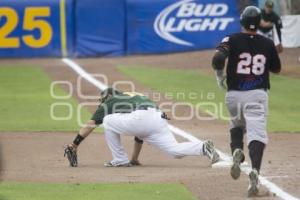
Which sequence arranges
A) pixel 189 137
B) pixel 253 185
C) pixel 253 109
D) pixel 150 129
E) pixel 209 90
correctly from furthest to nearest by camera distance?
pixel 209 90 < pixel 189 137 < pixel 150 129 < pixel 253 109 < pixel 253 185

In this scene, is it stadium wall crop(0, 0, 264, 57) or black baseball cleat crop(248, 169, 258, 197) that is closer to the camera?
black baseball cleat crop(248, 169, 258, 197)

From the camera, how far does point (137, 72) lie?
1032 inches

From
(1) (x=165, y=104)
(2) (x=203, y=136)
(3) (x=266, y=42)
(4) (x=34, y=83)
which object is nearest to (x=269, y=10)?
(1) (x=165, y=104)

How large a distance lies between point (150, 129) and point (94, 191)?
196 centimetres

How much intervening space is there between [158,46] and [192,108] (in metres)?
12.5

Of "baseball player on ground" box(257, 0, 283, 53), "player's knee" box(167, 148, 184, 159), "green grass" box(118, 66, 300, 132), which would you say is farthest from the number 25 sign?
"player's knee" box(167, 148, 184, 159)

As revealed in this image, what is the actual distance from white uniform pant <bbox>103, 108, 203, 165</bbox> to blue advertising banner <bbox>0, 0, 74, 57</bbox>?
64.3 ft

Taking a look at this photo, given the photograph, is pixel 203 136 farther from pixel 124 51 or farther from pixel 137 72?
pixel 124 51

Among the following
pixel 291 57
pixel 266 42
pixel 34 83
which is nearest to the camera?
pixel 266 42

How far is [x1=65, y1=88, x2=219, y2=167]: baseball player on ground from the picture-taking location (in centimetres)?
1106

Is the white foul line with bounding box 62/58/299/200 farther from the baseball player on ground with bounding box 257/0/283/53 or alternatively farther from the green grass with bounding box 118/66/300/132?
the baseball player on ground with bounding box 257/0/283/53

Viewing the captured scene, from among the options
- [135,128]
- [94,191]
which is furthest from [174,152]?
[94,191]

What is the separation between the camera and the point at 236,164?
8953 mm

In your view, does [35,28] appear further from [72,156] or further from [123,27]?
[72,156]
